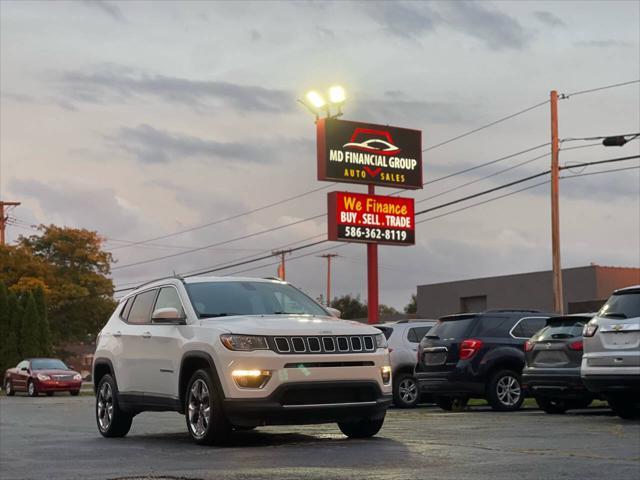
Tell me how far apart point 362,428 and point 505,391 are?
7586mm

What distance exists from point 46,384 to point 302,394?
3351 cm

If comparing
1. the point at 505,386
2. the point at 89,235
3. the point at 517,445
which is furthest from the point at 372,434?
the point at 89,235

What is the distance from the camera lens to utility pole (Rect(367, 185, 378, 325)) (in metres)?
42.7

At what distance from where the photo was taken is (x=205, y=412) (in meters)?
12.0

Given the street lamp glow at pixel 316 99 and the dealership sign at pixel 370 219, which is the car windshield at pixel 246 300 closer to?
the dealership sign at pixel 370 219

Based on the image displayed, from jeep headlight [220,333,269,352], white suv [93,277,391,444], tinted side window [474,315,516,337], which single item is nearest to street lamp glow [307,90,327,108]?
tinted side window [474,315,516,337]

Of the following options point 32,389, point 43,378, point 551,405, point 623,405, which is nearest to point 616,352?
point 623,405

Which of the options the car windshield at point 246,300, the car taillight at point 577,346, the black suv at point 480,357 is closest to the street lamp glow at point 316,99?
the black suv at point 480,357

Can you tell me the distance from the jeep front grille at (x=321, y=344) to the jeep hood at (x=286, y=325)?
0.05 meters

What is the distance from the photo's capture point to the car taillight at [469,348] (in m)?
19.7

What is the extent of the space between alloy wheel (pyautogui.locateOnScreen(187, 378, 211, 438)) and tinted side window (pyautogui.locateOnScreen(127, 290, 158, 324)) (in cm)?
184

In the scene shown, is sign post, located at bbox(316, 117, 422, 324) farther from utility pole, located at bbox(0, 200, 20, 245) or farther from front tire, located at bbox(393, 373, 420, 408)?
utility pole, located at bbox(0, 200, 20, 245)

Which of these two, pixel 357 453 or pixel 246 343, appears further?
pixel 246 343

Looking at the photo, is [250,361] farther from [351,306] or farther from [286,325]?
[351,306]
